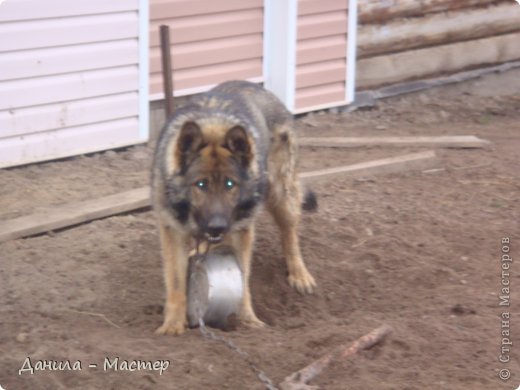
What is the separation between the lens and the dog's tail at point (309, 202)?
7.35m

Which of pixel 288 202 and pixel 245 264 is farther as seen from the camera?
pixel 288 202

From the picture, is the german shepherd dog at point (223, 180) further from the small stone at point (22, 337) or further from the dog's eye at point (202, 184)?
the small stone at point (22, 337)

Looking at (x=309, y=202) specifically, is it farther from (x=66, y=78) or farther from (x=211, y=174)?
(x=66, y=78)

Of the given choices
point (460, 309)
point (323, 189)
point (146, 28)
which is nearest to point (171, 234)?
point (460, 309)

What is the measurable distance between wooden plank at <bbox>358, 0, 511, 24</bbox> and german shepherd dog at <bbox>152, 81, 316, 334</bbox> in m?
4.30

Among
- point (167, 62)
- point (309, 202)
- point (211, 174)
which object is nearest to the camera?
point (211, 174)

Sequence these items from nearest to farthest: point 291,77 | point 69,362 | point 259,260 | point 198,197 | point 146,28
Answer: point 69,362
point 198,197
point 259,260
point 146,28
point 291,77

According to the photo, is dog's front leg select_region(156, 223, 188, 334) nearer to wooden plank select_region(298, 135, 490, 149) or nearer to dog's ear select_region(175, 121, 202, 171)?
dog's ear select_region(175, 121, 202, 171)

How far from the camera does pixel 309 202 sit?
739cm

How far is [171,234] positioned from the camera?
6.16 metres

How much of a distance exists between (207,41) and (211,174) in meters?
4.35

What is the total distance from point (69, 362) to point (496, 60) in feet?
28.6

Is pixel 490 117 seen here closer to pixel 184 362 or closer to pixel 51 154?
pixel 51 154

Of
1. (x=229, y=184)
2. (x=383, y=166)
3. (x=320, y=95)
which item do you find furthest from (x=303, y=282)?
(x=320, y=95)
